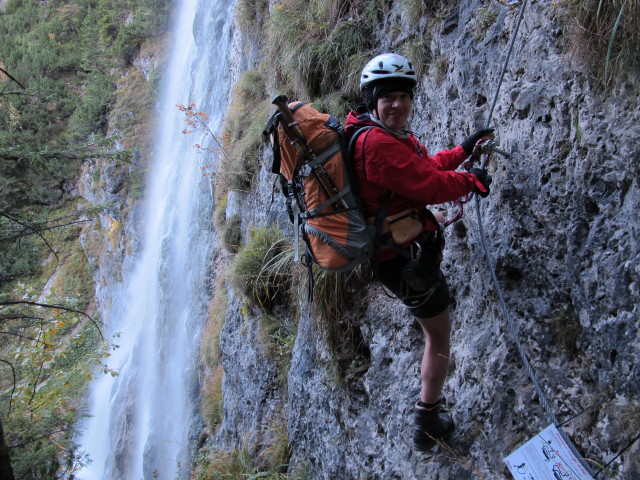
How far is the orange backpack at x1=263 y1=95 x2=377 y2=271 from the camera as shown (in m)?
2.85

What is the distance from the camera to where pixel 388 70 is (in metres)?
2.83

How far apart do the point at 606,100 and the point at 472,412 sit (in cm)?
210

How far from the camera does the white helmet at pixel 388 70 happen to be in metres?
2.82

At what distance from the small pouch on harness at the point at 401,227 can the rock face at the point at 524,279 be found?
0.75 m

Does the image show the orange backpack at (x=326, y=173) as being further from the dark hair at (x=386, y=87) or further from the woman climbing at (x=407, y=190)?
the dark hair at (x=386, y=87)

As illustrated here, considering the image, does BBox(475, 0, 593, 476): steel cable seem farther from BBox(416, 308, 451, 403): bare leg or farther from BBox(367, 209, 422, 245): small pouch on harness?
BBox(367, 209, 422, 245): small pouch on harness

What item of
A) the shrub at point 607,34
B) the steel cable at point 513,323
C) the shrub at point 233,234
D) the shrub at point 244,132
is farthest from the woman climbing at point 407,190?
the shrub at point 233,234

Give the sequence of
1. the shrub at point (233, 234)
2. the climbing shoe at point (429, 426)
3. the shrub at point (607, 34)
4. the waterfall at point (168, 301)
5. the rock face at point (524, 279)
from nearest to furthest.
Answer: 1. the shrub at point (607, 34)
2. the rock face at point (524, 279)
3. the climbing shoe at point (429, 426)
4. the shrub at point (233, 234)
5. the waterfall at point (168, 301)

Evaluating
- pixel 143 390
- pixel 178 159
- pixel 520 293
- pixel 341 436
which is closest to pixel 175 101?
pixel 178 159

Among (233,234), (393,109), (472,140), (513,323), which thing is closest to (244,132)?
(233,234)

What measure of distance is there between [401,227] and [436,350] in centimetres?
86

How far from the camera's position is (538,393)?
270cm

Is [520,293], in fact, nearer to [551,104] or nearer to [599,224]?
[599,224]

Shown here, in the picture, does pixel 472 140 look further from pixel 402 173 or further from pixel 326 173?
pixel 326 173
